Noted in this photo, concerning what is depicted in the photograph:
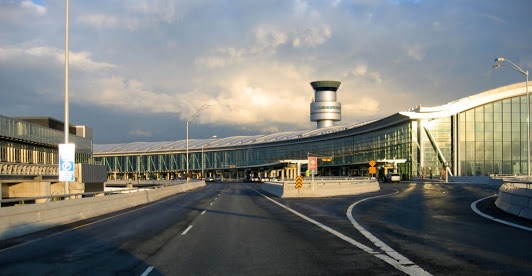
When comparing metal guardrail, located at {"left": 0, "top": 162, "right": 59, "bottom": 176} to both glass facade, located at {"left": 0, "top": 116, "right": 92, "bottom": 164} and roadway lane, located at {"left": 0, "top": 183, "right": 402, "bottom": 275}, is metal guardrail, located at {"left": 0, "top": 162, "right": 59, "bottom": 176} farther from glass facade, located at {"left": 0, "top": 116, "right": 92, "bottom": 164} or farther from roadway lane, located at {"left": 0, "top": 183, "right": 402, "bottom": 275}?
roadway lane, located at {"left": 0, "top": 183, "right": 402, "bottom": 275}

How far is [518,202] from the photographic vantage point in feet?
68.8

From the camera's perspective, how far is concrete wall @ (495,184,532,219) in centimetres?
1970

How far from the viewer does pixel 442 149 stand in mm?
94438

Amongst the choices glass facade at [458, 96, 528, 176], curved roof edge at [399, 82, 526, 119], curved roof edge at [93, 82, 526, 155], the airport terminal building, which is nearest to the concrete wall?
the airport terminal building

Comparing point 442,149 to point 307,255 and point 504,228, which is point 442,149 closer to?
point 504,228

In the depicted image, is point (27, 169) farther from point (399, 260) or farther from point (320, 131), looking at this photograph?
point (320, 131)

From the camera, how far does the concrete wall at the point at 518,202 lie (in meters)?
19.7

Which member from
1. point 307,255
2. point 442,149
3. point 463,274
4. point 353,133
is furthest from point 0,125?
point 353,133

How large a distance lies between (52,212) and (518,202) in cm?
1751

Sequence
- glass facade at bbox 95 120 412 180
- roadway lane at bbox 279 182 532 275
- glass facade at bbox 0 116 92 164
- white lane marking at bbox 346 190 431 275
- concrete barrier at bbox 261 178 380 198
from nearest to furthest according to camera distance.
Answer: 1. white lane marking at bbox 346 190 431 275
2. roadway lane at bbox 279 182 532 275
3. concrete barrier at bbox 261 178 380 198
4. glass facade at bbox 0 116 92 164
5. glass facade at bbox 95 120 412 180

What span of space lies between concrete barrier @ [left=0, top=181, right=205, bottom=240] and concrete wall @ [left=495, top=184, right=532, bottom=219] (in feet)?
55.5

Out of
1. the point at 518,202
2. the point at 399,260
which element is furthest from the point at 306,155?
the point at 399,260

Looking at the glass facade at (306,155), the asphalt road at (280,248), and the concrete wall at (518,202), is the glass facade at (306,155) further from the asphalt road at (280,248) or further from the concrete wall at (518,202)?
the asphalt road at (280,248)

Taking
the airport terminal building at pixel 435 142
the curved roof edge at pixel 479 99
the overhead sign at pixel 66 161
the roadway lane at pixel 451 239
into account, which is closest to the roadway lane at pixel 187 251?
the roadway lane at pixel 451 239
